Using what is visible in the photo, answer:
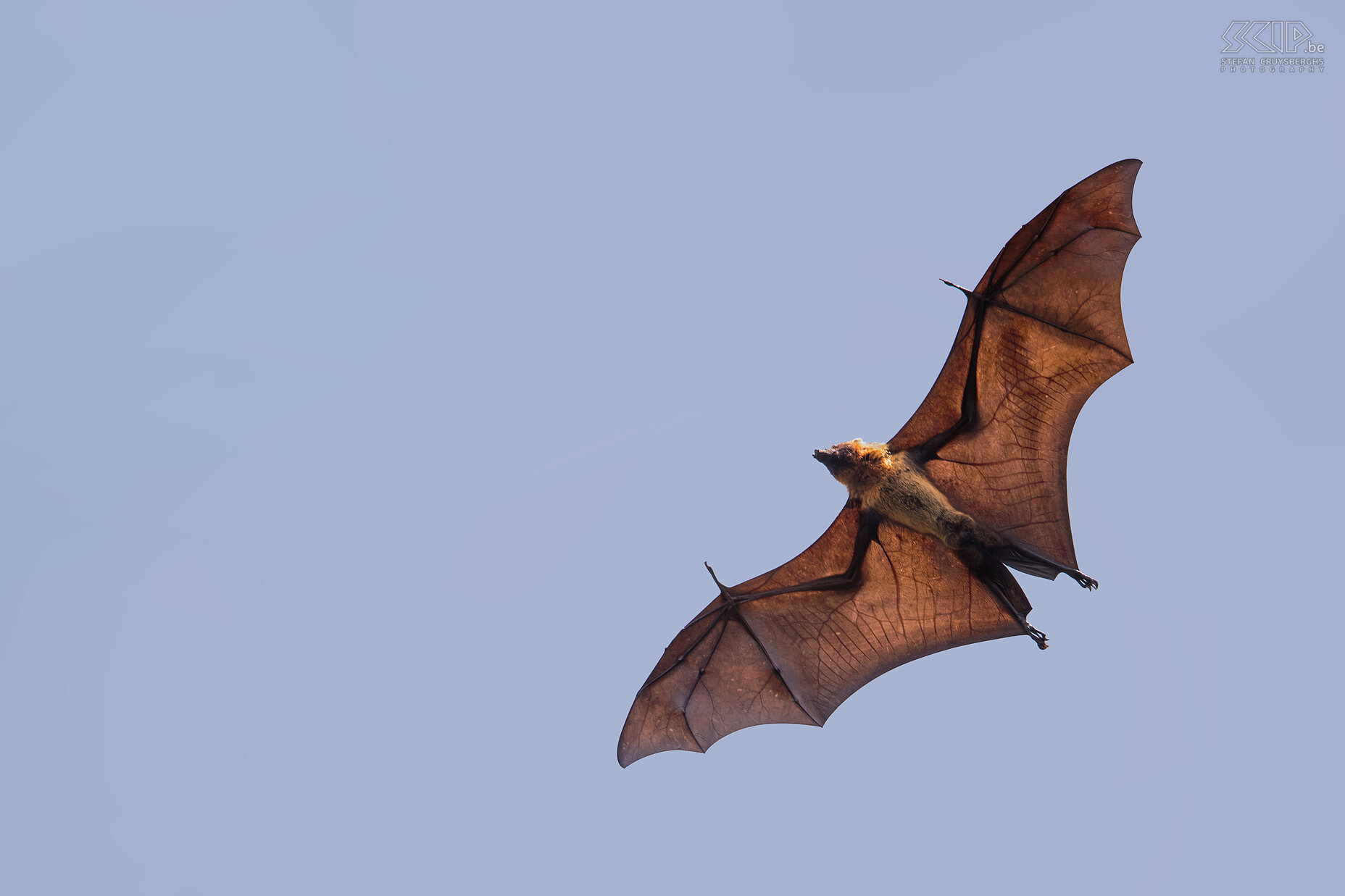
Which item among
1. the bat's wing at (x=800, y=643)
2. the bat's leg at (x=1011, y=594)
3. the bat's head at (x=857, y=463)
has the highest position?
the bat's head at (x=857, y=463)

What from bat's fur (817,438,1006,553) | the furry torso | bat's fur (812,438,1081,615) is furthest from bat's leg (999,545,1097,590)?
the furry torso

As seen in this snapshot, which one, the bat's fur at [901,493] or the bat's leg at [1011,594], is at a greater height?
the bat's fur at [901,493]

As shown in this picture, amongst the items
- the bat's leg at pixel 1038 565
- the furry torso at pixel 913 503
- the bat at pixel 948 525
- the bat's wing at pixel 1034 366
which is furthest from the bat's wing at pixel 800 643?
the bat's wing at pixel 1034 366

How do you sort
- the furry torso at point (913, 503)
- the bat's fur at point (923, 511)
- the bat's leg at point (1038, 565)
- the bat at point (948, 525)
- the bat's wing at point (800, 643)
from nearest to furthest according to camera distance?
the bat at point (948, 525), the bat's leg at point (1038, 565), the bat's fur at point (923, 511), the furry torso at point (913, 503), the bat's wing at point (800, 643)

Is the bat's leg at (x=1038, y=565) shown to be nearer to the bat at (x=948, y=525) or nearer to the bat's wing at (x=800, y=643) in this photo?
the bat at (x=948, y=525)

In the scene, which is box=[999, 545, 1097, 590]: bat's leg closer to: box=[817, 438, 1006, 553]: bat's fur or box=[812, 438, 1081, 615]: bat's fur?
box=[812, 438, 1081, 615]: bat's fur

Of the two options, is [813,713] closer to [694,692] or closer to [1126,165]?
[694,692]

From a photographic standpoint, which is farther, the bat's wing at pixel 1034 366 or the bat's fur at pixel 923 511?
the bat's fur at pixel 923 511
